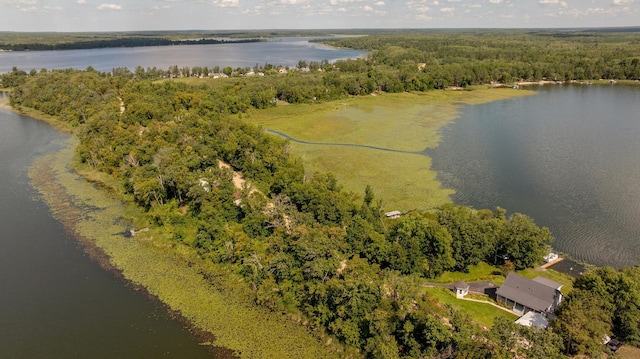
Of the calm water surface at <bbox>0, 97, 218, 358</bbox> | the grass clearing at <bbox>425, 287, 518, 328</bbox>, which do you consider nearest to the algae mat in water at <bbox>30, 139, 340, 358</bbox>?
the calm water surface at <bbox>0, 97, 218, 358</bbox>

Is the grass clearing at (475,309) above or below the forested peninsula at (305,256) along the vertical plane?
below

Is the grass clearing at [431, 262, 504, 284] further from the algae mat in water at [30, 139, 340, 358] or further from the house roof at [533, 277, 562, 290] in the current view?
the algae mat in water at [30, 139, 340, 358]

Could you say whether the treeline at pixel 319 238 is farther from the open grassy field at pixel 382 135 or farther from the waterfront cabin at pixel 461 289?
the open grassy field at pixel 382 135

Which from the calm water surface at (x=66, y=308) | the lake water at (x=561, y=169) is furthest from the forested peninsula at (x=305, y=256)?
the lake water at (x=561, y=169)

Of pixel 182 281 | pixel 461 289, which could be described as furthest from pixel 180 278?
pixel 461 289

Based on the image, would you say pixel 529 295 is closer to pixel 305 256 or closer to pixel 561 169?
pixel 305 256
